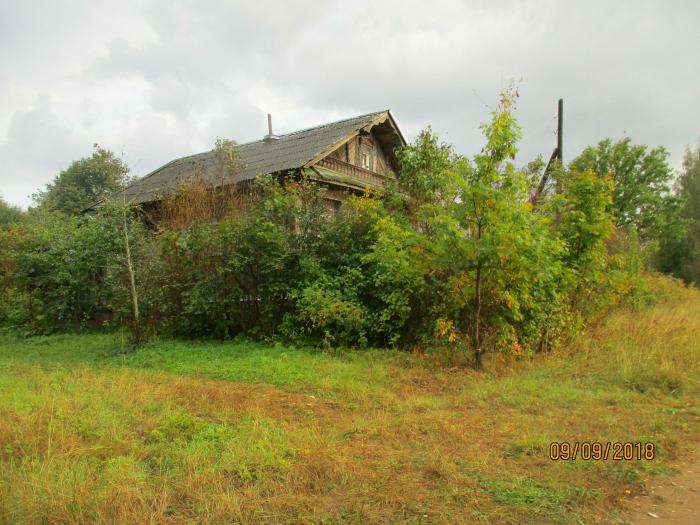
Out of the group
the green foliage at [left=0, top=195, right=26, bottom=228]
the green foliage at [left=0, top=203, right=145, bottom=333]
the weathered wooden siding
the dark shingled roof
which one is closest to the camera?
the green foliage at [left=0, top=203, right=145, bottom=333]

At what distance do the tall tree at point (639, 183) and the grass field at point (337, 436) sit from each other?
26.0 metres

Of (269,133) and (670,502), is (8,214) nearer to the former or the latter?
(269,133)

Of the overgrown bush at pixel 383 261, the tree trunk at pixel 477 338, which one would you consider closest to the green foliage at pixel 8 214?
the overgrown bush at pixel 383 261

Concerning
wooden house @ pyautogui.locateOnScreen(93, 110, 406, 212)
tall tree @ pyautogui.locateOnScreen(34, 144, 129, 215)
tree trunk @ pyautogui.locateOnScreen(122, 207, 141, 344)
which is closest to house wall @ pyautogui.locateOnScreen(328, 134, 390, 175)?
wooden house @ pyautogui.locateOnScreen(93, 110, 406, 212)

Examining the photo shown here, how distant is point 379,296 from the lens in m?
8.95

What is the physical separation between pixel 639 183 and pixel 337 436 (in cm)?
3330

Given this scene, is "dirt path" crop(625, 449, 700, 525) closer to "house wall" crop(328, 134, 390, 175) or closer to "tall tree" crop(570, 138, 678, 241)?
"house wall" crop(328, 134, 390, 175)

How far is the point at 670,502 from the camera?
331 centimetres

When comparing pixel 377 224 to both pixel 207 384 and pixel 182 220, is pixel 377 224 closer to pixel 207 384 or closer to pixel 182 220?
pixel 207 384

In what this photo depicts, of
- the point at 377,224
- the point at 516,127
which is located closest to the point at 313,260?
the point at 377,224
